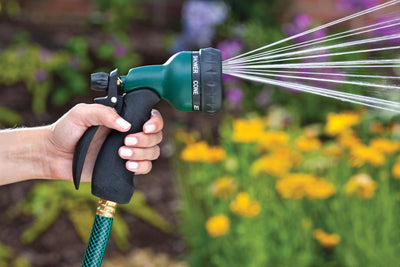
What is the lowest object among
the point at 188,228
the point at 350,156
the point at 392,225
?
the point at 188,228

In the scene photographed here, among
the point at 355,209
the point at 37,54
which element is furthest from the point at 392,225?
the point at 37,54

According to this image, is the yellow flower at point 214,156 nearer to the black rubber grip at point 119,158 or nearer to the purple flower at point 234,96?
the purple flower at point 234,96

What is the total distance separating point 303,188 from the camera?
2.09 meters

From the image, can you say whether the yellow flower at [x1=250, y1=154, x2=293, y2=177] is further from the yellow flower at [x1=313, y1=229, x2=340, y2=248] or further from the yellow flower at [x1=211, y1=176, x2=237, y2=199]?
the yellow flower at [x1=313, y1=229, x2=340, y2=248]

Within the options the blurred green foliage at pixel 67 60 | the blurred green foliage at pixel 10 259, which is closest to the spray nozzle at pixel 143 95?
the blurred green foliage at pixel 10 259

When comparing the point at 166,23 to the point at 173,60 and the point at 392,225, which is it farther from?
the point at 173,60

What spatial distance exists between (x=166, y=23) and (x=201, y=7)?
134cm

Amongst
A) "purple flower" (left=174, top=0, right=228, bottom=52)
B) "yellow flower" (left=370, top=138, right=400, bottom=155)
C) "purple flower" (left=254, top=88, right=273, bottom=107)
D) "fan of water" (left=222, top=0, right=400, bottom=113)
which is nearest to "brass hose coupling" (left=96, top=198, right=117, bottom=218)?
"fan of water" (left=222, top=0, right=400, bottom=113)

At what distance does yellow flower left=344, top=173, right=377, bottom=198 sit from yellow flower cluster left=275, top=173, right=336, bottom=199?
0.22ft

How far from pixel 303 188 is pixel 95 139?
3.08 ft

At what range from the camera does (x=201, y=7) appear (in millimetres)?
4305

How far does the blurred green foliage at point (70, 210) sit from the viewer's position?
3.01m

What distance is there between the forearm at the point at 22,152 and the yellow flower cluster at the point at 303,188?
0.96 metres

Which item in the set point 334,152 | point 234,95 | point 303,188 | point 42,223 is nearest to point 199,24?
point 234,95
